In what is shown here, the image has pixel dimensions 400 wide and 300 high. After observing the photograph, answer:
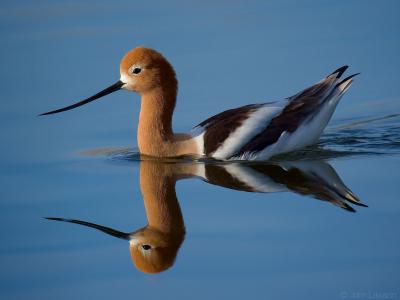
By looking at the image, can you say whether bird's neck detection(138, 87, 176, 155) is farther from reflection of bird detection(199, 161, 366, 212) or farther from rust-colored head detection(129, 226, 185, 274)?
rust-colored head detection(129, 226, 185, 274)

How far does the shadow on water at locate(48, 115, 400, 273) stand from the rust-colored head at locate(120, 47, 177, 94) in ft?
2.45

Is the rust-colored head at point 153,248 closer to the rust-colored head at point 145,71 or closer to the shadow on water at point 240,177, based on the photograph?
the shadow on water at point 240,177

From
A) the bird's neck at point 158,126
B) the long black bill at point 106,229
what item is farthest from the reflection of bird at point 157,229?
the bird's neck at point 158,126

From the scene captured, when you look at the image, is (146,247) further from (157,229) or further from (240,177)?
(240,177)

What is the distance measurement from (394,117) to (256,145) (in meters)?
2.05

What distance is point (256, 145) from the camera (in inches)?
414

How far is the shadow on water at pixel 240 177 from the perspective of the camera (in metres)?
8.19

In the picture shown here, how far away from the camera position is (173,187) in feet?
31.1

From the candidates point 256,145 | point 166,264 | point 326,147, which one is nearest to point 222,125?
point 256,145

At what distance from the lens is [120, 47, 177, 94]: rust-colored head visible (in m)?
10.8

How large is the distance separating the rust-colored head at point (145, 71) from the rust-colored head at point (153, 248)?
275 centimetres

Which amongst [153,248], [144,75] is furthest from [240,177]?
[153,248]

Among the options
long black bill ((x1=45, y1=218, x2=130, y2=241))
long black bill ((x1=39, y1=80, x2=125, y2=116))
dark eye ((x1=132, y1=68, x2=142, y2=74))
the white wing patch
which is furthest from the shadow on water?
dark eye ((x1=132, y1=68, x2=142, y2=74))

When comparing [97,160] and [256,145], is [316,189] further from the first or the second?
[97,160]
